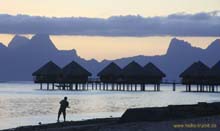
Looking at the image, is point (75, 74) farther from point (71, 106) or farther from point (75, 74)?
point (71, 106)

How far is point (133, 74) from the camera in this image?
280 ft

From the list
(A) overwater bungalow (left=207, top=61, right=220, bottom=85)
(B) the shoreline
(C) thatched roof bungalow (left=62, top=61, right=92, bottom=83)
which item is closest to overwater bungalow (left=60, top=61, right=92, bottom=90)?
(C) thatched roof bungalow (left=62, top=61, right=92, bottom=83)

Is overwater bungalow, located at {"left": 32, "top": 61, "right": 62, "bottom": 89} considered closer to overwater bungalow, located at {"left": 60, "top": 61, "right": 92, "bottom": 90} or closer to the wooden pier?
the wooden pier

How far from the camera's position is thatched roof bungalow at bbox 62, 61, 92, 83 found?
276 ft

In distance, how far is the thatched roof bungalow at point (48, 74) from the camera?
85125 millimetres

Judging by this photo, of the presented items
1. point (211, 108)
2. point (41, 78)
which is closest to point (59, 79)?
point (41, 78)

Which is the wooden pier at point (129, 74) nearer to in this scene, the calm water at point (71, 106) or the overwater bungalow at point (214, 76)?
the overwater bungalow at point (214, 76)

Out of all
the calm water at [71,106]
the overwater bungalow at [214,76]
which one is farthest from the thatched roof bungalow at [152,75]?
the calm water at [71,106]

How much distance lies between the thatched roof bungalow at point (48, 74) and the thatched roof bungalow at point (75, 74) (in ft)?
3.21

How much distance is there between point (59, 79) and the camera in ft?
284

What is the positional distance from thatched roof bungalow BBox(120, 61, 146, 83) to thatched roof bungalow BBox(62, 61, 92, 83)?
17.1 feet

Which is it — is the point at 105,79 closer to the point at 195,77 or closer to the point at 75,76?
the point at 75,76

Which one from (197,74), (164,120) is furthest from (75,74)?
(164,120)

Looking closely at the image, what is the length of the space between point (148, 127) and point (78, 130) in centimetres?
313
